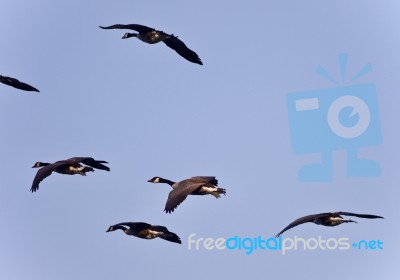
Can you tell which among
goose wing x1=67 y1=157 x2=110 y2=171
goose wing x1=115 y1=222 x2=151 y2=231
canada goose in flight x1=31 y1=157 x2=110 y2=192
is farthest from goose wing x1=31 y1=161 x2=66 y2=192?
goose wing x1=115 y1=222 x2=151 y2=231

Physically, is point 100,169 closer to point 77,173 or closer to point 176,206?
point 77,173

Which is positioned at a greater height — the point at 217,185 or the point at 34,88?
the point at 34,88

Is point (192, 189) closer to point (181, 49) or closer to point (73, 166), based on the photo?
point (181, 49)

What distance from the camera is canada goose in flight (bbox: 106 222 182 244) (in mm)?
Answer: 18516

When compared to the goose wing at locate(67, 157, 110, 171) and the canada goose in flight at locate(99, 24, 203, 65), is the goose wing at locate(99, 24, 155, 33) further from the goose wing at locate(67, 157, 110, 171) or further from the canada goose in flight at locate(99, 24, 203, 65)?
the goose wing at locate(67, 157, 110, 171)

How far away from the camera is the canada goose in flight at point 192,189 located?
16062 mm

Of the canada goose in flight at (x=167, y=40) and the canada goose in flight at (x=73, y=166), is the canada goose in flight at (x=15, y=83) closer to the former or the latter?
the canada goose in flight at (x=73, y=166)

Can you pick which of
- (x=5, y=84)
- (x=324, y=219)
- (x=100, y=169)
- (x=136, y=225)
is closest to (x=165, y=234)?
(x=136, y=225)

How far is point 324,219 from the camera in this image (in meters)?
18.2

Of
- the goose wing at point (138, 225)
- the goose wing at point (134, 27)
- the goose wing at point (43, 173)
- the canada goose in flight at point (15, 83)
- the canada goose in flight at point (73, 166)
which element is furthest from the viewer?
the canada goose in flight at point (15, 83)

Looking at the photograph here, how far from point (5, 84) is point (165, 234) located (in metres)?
4.72

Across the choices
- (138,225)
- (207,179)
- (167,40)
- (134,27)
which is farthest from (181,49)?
(138,225)

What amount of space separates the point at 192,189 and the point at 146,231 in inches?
→ 88.8

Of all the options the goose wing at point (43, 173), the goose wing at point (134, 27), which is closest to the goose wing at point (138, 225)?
the goose wing at point (43, 173)
